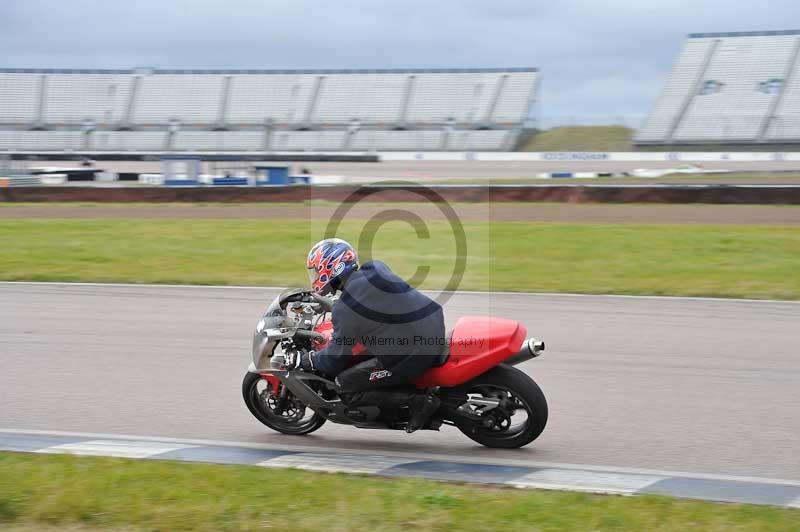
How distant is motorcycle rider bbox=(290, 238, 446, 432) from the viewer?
6090 mm

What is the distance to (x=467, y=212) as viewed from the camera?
82.9ft

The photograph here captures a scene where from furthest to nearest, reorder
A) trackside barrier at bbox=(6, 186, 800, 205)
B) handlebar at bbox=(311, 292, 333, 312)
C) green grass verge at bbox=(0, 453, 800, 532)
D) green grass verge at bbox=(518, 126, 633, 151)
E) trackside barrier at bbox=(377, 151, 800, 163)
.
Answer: green grass verge at bbox=(518, 126, 633, 151), trackside barrier at bbox=(377, 151, 800, 163), trackside barrier at bbox=(6, 186, 800, 205), handlebar at bbox=(311, 292, 333, 312), green grass verge at bbox=(0, 453, 800, 532)

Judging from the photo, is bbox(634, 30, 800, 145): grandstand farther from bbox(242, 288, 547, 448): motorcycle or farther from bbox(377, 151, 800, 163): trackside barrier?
bbox(242, 288, 547, 448): motorcycle

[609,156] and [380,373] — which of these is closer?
[380,373]

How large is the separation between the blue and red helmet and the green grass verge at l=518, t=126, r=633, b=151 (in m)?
56.4

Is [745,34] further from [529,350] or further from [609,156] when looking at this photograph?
[529,350]

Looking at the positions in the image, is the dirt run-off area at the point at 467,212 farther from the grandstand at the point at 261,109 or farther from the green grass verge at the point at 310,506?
the grandstand at the point at 261,109

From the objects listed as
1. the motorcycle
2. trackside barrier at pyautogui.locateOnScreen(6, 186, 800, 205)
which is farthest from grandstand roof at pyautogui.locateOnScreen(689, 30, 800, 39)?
the motorcycle

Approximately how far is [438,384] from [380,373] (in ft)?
1.30

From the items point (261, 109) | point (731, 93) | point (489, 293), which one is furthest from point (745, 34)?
point (489, 293)

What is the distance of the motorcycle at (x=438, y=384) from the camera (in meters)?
6.07

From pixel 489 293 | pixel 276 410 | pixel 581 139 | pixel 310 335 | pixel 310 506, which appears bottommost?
pixel 310 506

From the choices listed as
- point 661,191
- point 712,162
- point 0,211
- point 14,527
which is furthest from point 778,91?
point 14,527

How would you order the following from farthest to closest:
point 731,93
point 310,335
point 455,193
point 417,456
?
point 731,93, point 455,193, point 310,335, point 417,456
